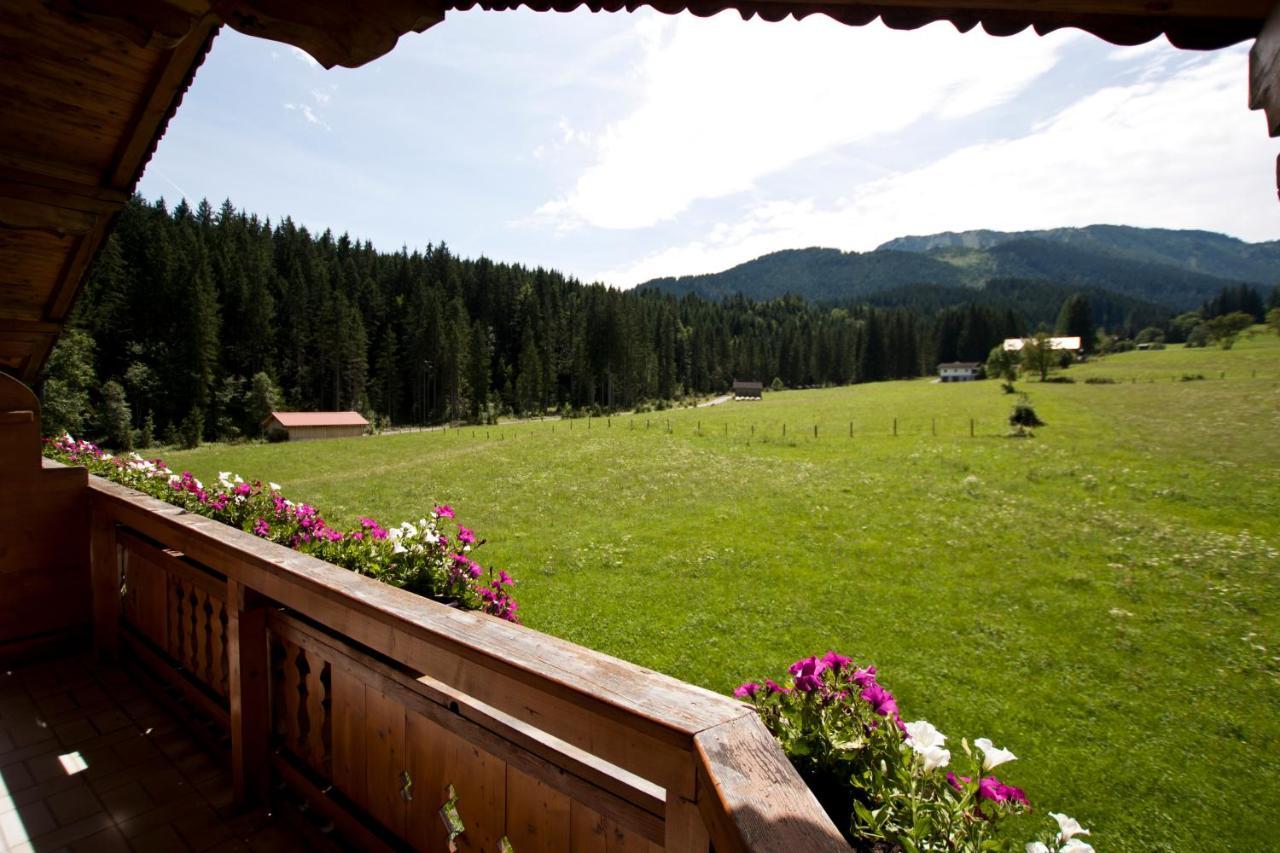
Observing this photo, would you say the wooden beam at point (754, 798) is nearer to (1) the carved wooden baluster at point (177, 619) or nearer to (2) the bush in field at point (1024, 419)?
(1) the carved wooden baluster at point (177, 619)

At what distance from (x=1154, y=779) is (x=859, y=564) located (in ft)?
21.7

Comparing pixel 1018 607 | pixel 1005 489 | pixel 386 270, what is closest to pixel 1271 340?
pixel 1005 489

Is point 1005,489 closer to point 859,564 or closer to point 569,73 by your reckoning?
point 859,564

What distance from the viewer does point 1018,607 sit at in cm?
1110

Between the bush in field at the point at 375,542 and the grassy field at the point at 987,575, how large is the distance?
6254mm

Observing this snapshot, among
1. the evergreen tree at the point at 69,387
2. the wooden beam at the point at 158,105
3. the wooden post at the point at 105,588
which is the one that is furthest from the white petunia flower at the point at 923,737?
the evergreen tree at the point at 69,387

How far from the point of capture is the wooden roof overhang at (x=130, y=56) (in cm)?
155

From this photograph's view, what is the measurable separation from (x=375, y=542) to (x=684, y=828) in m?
2.94

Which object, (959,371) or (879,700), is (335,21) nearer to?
(879,700)

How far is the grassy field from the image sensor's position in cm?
738

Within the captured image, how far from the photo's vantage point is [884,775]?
1.67 m

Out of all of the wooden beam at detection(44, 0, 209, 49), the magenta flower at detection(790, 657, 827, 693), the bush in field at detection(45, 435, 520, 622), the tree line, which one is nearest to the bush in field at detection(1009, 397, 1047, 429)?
the bush in field at detection(45, 435, 520, 622)

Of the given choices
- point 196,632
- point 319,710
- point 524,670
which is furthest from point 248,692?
point 524,670

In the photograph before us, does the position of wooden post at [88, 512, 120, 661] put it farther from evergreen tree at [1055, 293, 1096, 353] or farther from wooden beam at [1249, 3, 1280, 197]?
evergreen tree at [1055, 293, 1096, 353]
